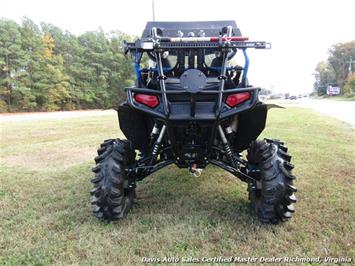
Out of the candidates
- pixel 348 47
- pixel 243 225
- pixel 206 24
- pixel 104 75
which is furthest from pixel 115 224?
pixel 348 47

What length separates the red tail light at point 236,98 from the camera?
289 cm

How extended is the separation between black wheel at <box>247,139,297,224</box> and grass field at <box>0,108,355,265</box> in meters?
0.12

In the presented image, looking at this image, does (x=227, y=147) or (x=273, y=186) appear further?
(x=227, y=147)

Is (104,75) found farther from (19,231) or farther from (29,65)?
(19,231)

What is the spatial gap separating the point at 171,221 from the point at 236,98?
136 centimetres

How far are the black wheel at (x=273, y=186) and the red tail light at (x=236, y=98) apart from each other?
0.61 m

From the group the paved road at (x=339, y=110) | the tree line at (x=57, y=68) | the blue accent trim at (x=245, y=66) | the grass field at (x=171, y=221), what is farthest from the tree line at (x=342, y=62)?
the blue accent trim at (x=245, y=66)

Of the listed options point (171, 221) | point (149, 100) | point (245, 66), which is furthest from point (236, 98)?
point (171, 221)

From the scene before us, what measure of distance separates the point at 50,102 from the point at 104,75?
825 cm

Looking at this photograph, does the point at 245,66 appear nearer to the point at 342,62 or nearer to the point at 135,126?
the point at 135,126

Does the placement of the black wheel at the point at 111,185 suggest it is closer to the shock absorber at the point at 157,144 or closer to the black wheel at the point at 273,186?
the shock absorber at the point at 157,144

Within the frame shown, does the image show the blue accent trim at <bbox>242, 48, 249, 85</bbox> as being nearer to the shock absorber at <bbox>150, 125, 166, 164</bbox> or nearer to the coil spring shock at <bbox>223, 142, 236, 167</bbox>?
the coil spring shock at <bbox>223, 142, 236, 167</bbox>

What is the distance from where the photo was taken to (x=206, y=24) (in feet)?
14.0

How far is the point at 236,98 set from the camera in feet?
9.53
